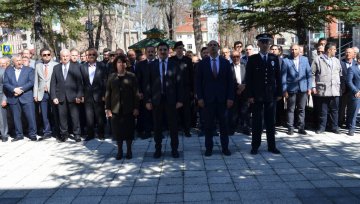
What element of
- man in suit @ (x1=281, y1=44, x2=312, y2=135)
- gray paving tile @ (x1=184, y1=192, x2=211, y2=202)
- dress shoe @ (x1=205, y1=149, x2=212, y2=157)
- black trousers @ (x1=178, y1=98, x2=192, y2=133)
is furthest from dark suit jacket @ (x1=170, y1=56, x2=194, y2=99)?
gray paving tile @ (x1=184, y1=192, x2=211, y2=202)

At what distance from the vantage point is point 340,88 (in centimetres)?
919

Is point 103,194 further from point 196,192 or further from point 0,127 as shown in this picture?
point 0,127

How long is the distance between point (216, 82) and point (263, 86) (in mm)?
909

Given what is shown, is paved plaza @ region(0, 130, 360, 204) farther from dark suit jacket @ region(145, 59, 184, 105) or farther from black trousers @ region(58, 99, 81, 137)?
dark suit jacket @ region(145, 59, 184, 105)

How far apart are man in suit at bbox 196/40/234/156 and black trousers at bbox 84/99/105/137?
3067 millimetres

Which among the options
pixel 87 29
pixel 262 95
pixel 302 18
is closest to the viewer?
pixel 262 95

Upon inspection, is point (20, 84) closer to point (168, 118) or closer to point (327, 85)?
point (168, 118)

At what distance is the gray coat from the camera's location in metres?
8.79

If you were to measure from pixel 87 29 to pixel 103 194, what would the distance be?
23.4 meters

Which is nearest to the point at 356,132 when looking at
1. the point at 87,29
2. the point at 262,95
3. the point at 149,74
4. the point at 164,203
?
the point at 262,95

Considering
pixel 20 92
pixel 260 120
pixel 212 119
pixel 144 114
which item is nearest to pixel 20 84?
pixel 20 92

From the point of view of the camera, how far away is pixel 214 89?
7246mm

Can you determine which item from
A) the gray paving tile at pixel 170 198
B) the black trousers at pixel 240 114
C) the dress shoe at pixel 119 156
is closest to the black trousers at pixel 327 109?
the black trousers at pixel 240 114

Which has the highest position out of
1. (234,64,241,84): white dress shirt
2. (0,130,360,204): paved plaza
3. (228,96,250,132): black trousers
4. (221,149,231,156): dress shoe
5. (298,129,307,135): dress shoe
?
(234,64,241,84): white dress shirt
